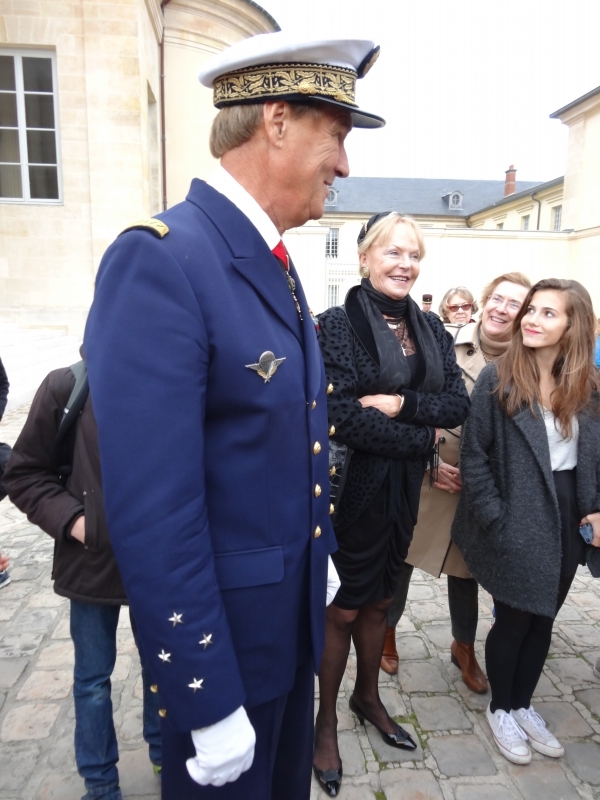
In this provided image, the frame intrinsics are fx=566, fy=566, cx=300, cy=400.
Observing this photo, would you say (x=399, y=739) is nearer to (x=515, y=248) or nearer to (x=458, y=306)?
(x=458, y=306)

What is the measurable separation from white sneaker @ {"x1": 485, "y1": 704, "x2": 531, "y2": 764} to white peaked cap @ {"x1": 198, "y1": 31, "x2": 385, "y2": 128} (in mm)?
2475

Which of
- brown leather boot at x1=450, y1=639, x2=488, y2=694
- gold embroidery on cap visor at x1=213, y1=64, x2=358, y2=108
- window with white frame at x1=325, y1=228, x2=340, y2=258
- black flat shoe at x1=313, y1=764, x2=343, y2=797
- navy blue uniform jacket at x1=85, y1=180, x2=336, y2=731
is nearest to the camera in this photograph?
navy blue uniform jacket at x1=85, y1=180, x2=336, y2=731

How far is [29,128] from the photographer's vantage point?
39.1 feet

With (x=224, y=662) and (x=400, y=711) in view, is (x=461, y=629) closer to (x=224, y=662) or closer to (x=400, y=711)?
(x=400, y=711)

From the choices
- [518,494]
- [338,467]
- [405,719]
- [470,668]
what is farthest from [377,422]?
[470,668]

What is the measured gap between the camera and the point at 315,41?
3.85 feet

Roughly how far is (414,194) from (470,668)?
49.8 meters

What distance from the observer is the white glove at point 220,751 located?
1061mm

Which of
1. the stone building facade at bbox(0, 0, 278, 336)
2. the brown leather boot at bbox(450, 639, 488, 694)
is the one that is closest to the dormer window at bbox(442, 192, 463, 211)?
the stone building facade at bbox(0, 0, 278, 336)

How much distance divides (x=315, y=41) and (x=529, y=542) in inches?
76.7

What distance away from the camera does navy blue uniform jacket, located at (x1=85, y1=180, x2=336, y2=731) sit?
99 cm

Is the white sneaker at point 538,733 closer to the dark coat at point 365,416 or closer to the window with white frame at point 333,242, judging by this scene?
the dark coat at point 365,416

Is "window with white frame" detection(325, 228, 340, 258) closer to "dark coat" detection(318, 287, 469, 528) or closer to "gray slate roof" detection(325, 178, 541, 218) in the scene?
"gray slate roof" detection(325, 178, 541, 218)

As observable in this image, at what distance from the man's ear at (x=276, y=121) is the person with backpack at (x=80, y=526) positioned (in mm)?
962
